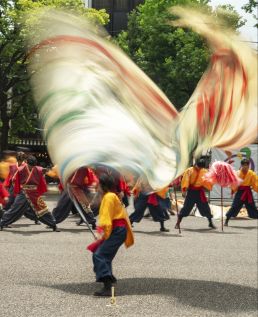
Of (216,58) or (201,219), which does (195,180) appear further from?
(216,58)

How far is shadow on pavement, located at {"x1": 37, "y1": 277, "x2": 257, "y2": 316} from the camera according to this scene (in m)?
6.69

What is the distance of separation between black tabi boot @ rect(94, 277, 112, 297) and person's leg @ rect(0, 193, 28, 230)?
19.3 ft

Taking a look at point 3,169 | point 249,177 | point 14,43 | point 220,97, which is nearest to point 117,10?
point 14,43

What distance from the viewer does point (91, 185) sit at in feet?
38.2

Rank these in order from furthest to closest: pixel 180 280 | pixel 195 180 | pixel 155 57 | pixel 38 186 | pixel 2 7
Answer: pixel 155 57 < pixel 2 7 < pixel 195 180 < pixel 38 186 < pixel 180 280

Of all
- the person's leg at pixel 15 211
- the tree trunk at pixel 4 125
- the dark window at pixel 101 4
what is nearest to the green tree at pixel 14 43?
the tree trunk at pixel 4 125

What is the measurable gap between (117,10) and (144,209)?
127 feet

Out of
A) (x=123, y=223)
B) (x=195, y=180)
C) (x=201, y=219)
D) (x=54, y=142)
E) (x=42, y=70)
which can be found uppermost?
(x=42, y=70)

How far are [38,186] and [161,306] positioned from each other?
684cm

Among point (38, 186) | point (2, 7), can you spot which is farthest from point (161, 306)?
point (2, 7)

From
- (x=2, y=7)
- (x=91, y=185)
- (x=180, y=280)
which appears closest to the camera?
(x=180, y=280)

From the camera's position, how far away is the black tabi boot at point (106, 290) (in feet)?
23.1

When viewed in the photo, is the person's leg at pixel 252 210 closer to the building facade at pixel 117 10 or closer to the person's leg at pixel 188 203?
the person's leg at pixel 188 203

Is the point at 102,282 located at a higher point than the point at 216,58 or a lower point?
lower
